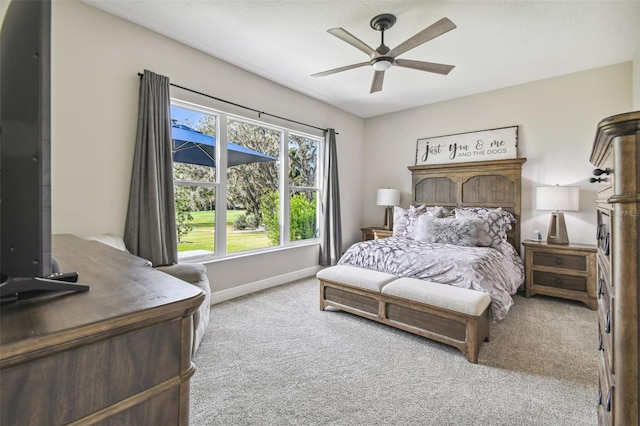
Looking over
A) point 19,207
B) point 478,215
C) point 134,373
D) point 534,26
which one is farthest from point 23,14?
point 478,215

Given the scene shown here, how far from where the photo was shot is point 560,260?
3463mm

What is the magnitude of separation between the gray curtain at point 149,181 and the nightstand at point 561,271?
4200 mm

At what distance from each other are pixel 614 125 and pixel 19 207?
1377mm

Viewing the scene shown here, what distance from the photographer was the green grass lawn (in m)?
3.33

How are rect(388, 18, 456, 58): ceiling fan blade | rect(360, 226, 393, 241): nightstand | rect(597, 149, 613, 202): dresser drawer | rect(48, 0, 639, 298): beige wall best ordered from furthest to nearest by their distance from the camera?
rect(360, 226, 393, 241): nightstand → rect(48, 0, 639, 298): beige wall → rect(388, 18, 456, 58): ceiling fan blade → rect(597, 149, 613, 202): dresser drawer

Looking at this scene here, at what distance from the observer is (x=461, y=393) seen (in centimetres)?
186

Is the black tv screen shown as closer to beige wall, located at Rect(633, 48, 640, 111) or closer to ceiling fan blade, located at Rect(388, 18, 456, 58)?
ceiling fan blade, located at Rect(388, 18, 456, 58)

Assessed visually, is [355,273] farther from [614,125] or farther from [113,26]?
[113,26]

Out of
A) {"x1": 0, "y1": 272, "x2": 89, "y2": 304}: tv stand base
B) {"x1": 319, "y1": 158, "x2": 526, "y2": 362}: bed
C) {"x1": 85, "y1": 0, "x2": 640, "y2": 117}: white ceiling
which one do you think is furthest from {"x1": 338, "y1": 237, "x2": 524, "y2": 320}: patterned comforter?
{"x1": 0, "y1": 272, "x2": 89, "y2": 304}: tv stand base

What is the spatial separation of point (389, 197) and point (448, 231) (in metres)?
1.53

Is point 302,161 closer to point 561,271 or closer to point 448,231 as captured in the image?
point 448,231

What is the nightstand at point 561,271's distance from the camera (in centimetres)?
328

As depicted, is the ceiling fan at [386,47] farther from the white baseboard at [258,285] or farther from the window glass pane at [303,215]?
the white baseboard at [258,285]

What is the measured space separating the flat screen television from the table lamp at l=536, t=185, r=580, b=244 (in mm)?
4410
